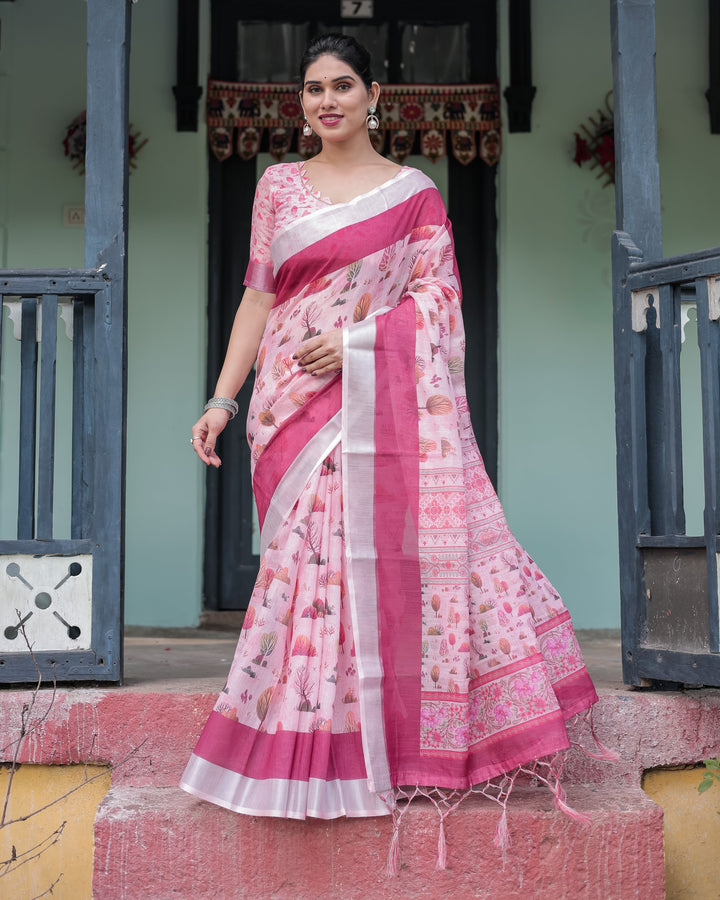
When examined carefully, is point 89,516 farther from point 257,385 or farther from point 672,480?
point 672,480

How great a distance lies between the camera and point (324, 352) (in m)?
2.59

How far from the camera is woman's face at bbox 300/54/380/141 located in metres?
2.76

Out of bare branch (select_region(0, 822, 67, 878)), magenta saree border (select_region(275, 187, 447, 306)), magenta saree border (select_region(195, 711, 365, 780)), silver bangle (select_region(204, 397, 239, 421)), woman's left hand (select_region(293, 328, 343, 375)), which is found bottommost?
bare branch (select_region(0, 822, 67, 878))

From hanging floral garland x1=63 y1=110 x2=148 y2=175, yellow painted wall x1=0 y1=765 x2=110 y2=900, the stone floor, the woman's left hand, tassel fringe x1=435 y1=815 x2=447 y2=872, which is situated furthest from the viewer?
hanging floral garland x1=63 y1=110 x2=148 y2=175

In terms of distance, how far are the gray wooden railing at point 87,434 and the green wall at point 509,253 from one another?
1.89 meters

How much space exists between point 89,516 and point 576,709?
1.39 meters

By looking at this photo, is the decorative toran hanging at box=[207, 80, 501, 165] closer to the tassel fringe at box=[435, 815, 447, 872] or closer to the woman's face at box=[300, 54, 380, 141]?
the woman's face at box=[300, 54, 380, 141]

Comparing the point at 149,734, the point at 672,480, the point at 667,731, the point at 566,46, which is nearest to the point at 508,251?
the point at 566,46

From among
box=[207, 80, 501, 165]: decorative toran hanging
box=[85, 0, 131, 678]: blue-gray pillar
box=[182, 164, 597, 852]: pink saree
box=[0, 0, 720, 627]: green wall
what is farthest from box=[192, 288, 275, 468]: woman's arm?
box=[207, 80, 501, 165]: decorative toran hanging

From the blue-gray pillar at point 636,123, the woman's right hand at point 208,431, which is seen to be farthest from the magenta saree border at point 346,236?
the blue-gray pillar at point 636,123

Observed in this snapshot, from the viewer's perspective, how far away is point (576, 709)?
264 centimetres

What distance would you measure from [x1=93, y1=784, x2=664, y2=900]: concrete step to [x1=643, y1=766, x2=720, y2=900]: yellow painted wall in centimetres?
42

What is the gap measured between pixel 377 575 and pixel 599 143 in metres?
3.19

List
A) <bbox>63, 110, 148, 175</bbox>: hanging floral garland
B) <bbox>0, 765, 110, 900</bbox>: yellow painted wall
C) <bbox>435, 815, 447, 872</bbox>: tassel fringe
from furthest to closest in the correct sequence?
<bbox>63, 110, 148, 175</bbox>: hanging floral garland, <bbox>0, 765, 110, 900</bbox>: yellow painted wall, <bbox>435, 815, 447, 872</bbox>: tassel fringe
